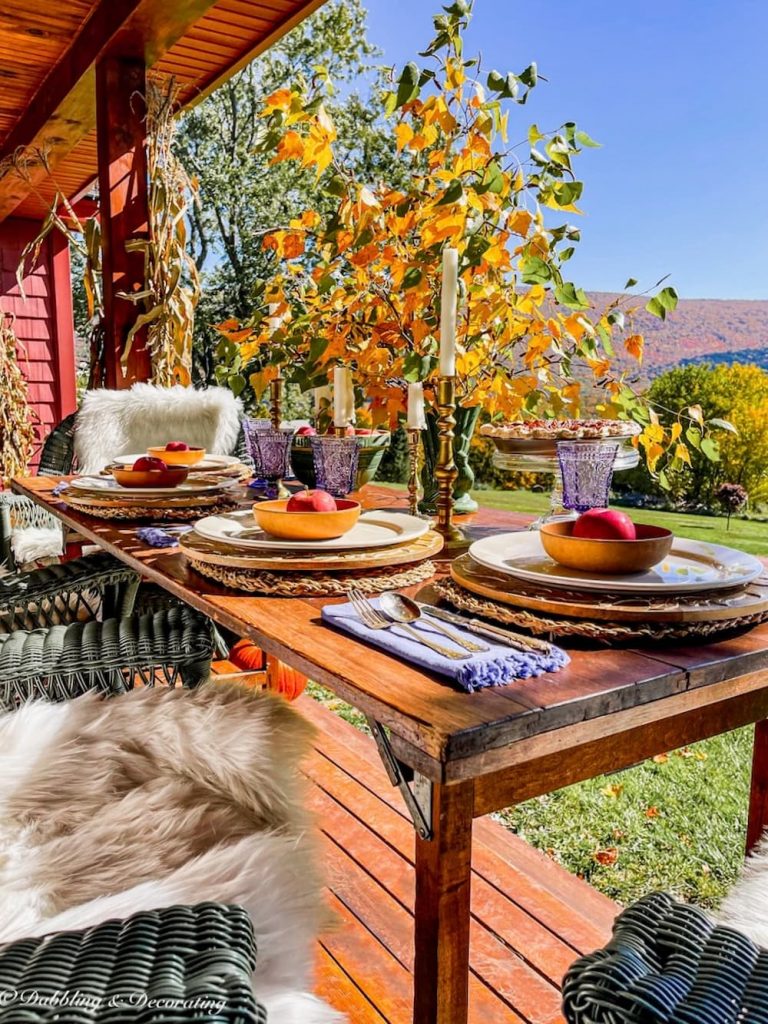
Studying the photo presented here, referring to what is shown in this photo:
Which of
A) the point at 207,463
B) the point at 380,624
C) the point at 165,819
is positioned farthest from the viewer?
the point at 207,463

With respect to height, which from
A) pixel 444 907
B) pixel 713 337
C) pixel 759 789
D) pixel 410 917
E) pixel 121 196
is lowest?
pixel 410 917

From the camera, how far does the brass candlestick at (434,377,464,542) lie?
1.10m

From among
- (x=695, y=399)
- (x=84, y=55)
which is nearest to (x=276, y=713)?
(x=84, y=55)

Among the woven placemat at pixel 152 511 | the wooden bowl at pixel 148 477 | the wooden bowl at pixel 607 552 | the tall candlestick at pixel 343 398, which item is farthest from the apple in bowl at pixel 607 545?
the wooden bowl at pixel 148 477

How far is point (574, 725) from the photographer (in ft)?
1.95

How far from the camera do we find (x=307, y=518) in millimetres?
969

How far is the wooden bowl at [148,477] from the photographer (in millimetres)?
1512

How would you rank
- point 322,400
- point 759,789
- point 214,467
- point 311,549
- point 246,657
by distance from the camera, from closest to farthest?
point 311,549 → point 759,789 → point 322,400 → point 214,467 → point 246,657

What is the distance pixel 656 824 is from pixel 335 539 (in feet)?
4.85

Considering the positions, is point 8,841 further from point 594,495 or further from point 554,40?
point 554,40

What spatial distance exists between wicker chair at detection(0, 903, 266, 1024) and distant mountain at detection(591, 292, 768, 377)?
4.62 metres

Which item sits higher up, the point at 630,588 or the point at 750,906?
the point at 630,588

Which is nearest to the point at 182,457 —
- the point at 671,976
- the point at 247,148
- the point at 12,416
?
the point at 671,976

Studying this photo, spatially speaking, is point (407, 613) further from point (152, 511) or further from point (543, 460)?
point (152, 511)
